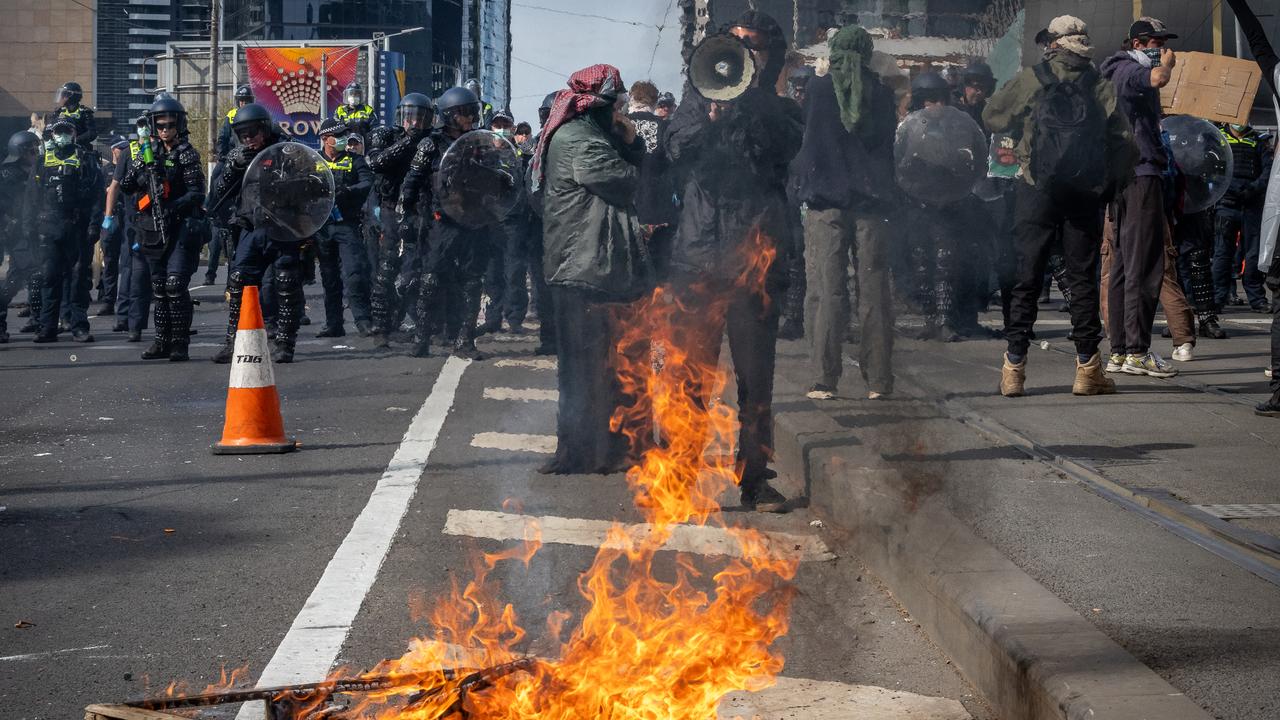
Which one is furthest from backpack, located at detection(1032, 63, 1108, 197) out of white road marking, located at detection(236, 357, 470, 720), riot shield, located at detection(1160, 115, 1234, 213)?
white road marking, located at detection(236, 357, 470, 720)

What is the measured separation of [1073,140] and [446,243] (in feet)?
18.8

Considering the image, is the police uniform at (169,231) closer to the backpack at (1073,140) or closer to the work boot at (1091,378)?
the backpack at (1073,140)

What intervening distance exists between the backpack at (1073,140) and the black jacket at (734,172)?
2641mm

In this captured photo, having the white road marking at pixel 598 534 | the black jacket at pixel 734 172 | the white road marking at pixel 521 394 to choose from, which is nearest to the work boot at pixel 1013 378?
the black jacket at pixel 734 172

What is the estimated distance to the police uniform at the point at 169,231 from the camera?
1294 centimetres

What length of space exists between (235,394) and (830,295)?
3.54m

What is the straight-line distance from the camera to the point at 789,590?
5434 millimetres

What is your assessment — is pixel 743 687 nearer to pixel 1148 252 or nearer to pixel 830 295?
pixel 830 295

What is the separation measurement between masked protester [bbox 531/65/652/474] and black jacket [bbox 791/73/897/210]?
184 cm

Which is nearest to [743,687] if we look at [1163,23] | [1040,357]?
[1163,23]

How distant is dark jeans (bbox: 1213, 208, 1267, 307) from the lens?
15.4 m

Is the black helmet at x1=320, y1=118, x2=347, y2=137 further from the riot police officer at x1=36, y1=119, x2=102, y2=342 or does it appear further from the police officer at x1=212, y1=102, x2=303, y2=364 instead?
the police officer at x1=212, y1=102, x2=303, y2=364

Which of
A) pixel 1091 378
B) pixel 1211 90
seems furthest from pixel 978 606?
pixel 1211 90

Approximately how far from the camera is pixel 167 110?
42.4ft
